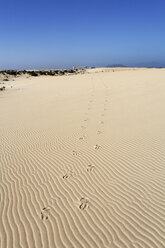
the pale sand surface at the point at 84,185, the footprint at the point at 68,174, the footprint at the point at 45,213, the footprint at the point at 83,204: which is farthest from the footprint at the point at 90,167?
the footprint at the point at 45,213

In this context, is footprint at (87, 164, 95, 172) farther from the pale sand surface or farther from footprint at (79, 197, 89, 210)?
footprint at (79, 197, 89, 210)

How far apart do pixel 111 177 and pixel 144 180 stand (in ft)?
2.68

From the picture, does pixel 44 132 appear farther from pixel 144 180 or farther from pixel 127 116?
pixel 144 180

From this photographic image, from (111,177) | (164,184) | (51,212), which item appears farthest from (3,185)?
(164,184)

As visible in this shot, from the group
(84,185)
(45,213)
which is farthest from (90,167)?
(45,213)

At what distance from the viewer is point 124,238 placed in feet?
10.4

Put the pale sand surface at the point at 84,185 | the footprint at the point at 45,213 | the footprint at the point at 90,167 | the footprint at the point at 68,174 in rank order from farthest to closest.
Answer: the footprint at the point at 90,167 < the footprint at the point at 68,174 < the footprint at the point at 45,213 < the pale sand surface at the point at 84,185

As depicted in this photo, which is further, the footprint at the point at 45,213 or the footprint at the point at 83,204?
the footprint at the point at 83,204

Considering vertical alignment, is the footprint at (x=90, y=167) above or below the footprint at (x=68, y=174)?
above

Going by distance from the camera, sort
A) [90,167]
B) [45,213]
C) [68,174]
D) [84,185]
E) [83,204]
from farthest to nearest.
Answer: [90,167] < [68,174] < [84,185] < [83,204] < [45,213]

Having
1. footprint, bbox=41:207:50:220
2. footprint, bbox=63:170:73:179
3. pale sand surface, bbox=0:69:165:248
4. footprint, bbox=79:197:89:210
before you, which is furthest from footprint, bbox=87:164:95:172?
footprint, bbox=41:207:50:220

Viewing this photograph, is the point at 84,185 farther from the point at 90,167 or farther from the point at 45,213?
the point at 45,213

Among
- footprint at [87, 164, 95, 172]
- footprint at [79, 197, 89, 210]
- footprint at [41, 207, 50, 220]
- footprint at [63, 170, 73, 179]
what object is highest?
footprint at [87, 164, 95, 172]

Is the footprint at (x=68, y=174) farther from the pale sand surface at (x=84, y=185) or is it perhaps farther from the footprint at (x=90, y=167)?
the footprint at (x=90, y=167)
